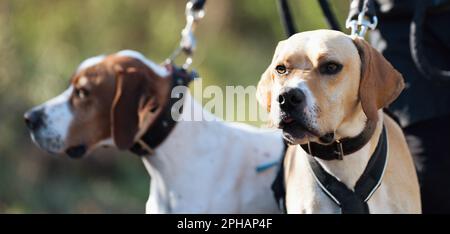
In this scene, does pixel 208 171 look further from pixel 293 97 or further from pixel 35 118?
pixel 293 97

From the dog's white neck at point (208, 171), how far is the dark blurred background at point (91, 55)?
312cm

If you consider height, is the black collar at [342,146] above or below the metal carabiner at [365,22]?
below

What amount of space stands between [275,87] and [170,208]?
1265 millimetres

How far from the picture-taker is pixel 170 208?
457 cm

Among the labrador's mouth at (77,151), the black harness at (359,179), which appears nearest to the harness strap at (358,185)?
the black harness at (359,179)

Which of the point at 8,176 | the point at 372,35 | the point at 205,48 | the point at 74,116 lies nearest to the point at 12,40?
the point at 8,176

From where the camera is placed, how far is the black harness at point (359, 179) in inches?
142

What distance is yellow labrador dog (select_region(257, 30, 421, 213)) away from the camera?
341cm

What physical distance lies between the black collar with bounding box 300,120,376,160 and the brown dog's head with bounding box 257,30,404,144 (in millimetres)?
30

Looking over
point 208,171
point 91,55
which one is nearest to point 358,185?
point 208,171

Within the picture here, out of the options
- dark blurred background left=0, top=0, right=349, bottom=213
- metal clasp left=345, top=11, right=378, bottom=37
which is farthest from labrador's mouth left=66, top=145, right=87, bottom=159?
dark blurred background left=0, top=0, right=349, bottom=213

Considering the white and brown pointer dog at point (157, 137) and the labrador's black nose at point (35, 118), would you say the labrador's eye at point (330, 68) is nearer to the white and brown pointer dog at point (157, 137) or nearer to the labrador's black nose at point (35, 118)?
the white and brown pointer dog at point (157, 137)

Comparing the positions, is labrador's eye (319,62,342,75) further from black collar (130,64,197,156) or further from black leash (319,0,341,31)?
black collar (130,64,197,156)

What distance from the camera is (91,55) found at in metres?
10.3
